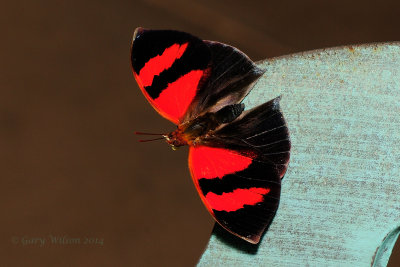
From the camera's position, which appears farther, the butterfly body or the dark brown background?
the dark brown background

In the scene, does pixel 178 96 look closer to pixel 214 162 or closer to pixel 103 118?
pixel 214 162

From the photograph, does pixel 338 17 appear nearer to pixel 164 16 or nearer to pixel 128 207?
pixel 164 16

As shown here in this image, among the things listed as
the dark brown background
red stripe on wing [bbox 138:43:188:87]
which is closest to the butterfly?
red stripe on wing [bbox 138:43:188:87]

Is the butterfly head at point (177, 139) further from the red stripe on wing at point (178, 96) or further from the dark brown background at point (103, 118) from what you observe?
the dark brown background at point (103, 118)

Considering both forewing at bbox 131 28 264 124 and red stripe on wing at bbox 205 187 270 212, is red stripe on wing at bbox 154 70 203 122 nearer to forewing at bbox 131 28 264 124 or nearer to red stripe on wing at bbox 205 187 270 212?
forewing at bbox 131 28 264 124

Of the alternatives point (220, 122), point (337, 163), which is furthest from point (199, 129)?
point (337, 163)
